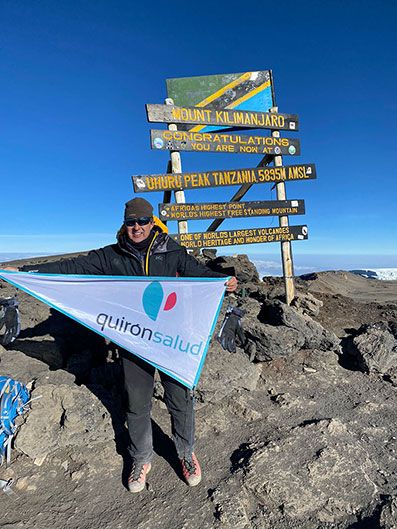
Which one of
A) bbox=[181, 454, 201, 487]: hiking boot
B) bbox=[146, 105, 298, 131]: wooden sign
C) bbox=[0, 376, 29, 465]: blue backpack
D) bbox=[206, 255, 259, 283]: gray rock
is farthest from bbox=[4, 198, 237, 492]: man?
bbox=[206, 255, 259, 283]: gray rock

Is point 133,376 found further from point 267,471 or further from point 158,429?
point 267,471

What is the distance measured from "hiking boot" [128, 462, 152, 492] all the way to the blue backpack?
142 centimetres

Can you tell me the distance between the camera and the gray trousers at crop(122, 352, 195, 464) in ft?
11.4

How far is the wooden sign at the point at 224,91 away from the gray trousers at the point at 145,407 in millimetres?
6111

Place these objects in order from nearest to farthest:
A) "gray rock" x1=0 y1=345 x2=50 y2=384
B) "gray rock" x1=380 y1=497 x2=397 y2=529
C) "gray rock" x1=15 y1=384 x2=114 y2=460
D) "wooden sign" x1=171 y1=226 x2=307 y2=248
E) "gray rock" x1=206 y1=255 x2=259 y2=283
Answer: "gray rock" x1=380 y1=497 x2=397 y2=529 → "gray rock" x1=15 y1=384 x2=114 y2=460 → "gray rock" x1=0 y1=345 x2=50 y2=384 → "wooden sign" x1=171 y1=226 x2=307 y2=248 → "gray rock" x1=206 y1=255 x2=259 y2=283

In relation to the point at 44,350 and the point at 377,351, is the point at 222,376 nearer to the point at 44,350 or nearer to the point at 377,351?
the point at 44,350

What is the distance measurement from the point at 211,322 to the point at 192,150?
17.2 feet

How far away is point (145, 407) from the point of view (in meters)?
3.55

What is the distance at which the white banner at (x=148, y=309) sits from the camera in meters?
3.52

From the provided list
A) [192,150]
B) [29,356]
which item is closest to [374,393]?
[29,356]

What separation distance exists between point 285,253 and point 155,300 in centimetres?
569

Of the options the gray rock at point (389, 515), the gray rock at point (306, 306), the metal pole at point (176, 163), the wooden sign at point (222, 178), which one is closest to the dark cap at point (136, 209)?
the gray rock at point (389, 515)

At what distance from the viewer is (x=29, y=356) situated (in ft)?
17.1

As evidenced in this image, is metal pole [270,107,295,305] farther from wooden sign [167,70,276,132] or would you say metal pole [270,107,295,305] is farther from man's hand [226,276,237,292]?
man's hand [226,276,237,292]
